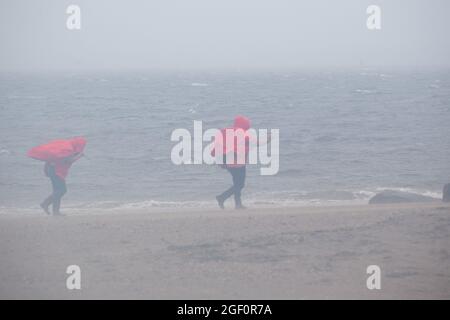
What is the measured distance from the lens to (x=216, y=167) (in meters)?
24.1

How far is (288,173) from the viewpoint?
2341 cm

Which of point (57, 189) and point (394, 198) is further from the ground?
point (57, 189)

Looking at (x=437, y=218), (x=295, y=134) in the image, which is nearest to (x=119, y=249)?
(x=437, y=218)

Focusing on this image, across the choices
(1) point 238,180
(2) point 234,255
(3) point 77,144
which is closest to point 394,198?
(1) point 238,180

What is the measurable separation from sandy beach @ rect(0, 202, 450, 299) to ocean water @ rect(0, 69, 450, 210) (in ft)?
20.7

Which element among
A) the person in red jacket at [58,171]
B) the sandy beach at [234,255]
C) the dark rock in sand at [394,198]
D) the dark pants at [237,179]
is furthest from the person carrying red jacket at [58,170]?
the dark rock in sand at [394,198]

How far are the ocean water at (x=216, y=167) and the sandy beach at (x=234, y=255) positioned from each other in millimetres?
6294

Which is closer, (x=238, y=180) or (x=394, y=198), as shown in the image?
(x=238, y=180)

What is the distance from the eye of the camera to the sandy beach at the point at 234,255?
27.1 ft

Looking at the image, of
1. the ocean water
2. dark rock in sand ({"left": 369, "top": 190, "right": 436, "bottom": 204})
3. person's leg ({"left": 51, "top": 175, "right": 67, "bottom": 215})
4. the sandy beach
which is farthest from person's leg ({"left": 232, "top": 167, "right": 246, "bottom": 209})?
the ocean water

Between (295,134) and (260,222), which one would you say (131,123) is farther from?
(260,222)

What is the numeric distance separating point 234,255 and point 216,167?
1467 cm

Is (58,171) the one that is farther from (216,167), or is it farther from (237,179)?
(216,167)

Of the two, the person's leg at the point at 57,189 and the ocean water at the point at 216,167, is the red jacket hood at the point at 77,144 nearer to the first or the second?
the person's leg at the point at 57,189
